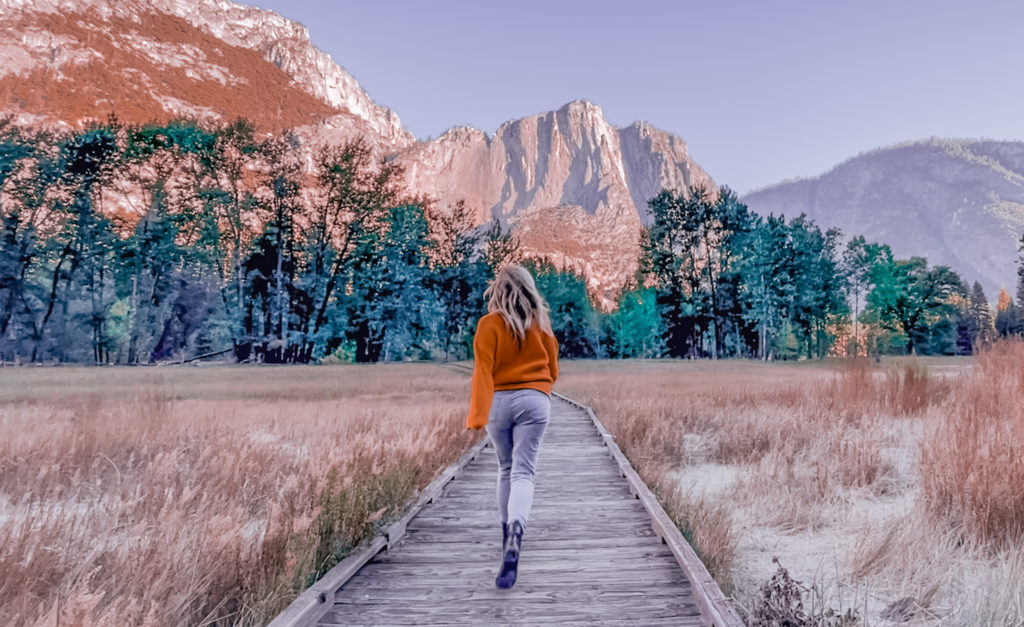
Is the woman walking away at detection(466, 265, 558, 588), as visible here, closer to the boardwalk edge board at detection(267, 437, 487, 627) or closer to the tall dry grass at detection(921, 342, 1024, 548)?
the boardwalk edge board at detection(267, 437, 487, 627)

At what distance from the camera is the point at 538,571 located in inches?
147

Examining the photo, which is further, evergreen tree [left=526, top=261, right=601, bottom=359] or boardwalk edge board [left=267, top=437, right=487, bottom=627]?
evergreen tree [left=526, top=261, right=601, bottom=359]

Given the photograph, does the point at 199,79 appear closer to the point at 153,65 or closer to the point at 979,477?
the point at 153,65

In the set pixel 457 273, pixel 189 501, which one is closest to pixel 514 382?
pixel 189 501

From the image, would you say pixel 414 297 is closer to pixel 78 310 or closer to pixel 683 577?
pixel 78 310

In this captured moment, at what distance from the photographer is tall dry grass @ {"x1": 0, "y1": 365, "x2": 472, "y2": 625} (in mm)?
2857

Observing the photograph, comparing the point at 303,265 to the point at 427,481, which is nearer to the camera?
the point at 427,481

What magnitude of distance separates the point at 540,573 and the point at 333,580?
1445mm

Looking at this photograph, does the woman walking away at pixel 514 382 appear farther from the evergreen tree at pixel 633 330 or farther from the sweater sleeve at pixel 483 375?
the evergreen tree at pixel 633 330

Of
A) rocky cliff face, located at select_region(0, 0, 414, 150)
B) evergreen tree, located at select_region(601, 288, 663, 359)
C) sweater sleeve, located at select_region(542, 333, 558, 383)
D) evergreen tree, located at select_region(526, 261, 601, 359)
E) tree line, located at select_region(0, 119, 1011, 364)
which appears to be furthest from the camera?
rocky cliff face, located at select_region(0, 0, 414, 150)

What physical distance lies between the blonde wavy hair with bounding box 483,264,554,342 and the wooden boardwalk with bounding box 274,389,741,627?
1.73 metres

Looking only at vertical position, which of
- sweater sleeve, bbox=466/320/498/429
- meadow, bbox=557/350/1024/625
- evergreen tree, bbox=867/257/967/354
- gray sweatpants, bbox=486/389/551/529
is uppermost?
evergreen tree, bbox=867/257/967/354

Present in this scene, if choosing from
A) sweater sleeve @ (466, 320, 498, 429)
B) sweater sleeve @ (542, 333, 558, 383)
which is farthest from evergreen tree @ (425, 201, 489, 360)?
sweater sleeve @ (466, 320, 498, 429)

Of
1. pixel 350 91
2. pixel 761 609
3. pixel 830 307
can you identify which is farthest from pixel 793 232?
pixel 350 91
